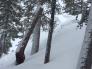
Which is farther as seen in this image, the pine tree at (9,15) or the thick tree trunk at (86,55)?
the pine tree at (9,15)

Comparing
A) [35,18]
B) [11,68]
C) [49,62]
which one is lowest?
[11,68]

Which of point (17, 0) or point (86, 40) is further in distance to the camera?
point (17, 0)

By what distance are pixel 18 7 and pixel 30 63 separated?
9313 mm

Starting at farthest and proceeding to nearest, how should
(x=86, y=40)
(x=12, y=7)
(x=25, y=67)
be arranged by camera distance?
1. (x=12, y=7)
2. (x=25, y=67)
3. (x=86, y=40)

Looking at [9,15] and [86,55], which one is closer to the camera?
[86,55]

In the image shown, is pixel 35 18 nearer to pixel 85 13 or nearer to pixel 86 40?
pixel 85 13

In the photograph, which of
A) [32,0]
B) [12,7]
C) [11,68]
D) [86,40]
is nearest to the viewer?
[86,40]

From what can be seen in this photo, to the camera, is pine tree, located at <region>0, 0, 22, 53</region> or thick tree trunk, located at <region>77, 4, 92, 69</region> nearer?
thick tree trunk, located at <region>77, 4, 92, 69</region>

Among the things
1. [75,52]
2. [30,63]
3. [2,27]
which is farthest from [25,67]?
[2,27]

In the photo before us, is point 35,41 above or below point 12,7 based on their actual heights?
below

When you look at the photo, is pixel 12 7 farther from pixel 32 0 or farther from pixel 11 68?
pixel 11 68

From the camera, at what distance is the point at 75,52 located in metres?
13.8

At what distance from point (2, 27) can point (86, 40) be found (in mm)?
15588

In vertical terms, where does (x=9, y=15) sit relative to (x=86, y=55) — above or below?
below
